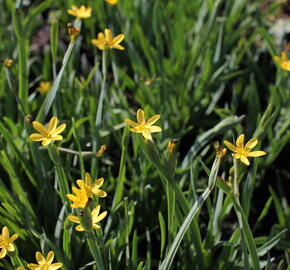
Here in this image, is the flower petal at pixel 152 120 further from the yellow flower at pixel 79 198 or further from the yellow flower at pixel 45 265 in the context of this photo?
the yellow flower at pixel 45 265

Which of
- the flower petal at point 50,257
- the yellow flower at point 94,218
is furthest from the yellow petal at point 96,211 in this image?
the flower petal at point 50,257

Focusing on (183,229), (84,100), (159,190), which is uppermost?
(84,100)

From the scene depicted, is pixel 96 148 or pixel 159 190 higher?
pixel 96 148

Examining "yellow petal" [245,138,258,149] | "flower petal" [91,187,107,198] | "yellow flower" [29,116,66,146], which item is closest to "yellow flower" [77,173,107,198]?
"flower petal" [91,187,107,198]

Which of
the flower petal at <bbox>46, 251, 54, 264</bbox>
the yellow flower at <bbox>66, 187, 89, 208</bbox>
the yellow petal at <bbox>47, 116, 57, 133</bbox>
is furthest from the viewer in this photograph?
the yellow petal at <bbox>47, 116, 57, 133</bbox>

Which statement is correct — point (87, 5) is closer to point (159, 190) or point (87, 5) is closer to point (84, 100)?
point (84, 100)

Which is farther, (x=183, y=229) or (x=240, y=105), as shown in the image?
(x=240, y=105)

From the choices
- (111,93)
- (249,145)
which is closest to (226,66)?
(111,93)

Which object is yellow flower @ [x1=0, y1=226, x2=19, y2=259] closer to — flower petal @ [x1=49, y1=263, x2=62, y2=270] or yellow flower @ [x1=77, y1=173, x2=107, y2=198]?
flower petal @ [x1=49, y1=263, x2=62, y2=270]

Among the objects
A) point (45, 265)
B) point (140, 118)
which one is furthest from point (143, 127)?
point (45, 265)
